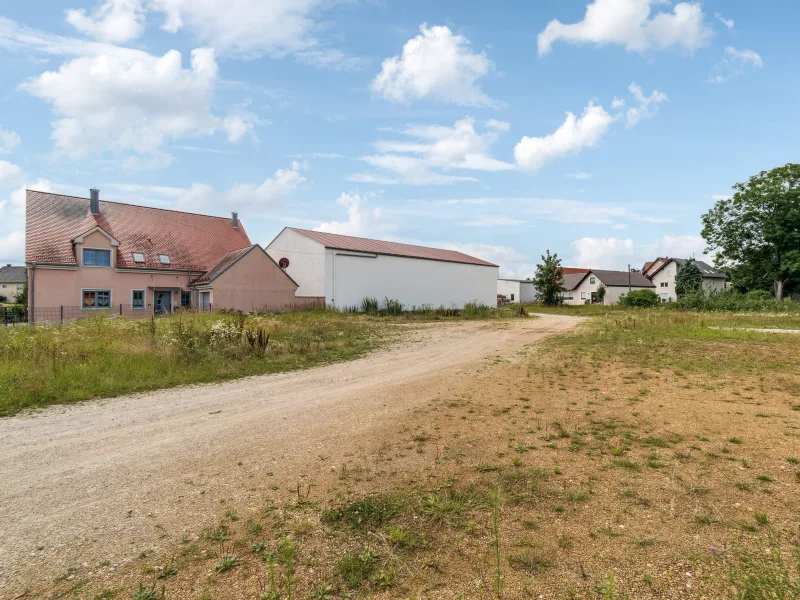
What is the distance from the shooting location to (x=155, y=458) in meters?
5.10

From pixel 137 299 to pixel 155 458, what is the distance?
2940 centimetres

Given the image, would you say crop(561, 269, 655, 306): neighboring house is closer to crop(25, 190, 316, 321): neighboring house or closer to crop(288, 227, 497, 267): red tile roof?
crop(288, 227, 497, 267): red tile roof

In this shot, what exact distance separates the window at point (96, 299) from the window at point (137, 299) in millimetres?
1394

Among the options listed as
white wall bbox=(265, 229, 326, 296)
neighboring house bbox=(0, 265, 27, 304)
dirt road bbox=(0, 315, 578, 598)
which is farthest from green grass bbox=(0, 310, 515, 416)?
neighboring house bbox=(0, 265, 27, 304)

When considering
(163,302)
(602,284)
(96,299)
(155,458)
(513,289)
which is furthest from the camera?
(513,289)

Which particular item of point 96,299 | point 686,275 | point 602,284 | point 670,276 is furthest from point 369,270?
point 670,276

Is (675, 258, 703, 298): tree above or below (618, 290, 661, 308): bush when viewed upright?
above

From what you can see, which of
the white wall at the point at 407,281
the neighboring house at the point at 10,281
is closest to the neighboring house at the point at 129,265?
→ the white wall at the point at 407,281

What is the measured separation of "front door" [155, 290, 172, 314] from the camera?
31.2m

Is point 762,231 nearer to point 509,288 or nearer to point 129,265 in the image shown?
point 509,288

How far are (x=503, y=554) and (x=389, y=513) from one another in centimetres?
101

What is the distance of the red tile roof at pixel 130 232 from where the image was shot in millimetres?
27969

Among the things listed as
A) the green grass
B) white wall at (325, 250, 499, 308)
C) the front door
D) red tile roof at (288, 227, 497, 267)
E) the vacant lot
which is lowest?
the vacant lot

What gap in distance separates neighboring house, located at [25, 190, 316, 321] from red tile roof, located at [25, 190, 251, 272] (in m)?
0.05
